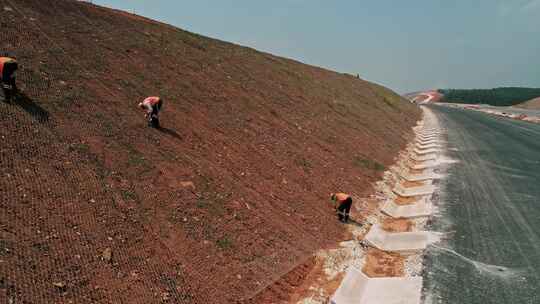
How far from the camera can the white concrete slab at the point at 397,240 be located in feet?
39.1

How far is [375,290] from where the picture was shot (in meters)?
9.43

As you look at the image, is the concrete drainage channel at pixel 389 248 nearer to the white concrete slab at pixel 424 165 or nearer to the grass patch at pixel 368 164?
the grass patch at pixel 368 164

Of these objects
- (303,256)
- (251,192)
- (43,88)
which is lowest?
(303,256)

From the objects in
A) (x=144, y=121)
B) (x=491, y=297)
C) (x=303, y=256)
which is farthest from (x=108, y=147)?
(x=491, y=297)

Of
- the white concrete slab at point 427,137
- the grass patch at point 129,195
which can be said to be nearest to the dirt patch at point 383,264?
the grass patch at point 129,195

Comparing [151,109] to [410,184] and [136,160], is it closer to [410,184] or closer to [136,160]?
[136,160]

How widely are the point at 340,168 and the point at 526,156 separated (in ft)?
59.6

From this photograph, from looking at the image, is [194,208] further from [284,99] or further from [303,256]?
[284,99]

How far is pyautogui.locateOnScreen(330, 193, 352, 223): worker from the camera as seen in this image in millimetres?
12484

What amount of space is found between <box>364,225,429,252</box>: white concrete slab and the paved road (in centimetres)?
61

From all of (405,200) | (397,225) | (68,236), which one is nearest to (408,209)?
(405,200)

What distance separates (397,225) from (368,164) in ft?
20.2

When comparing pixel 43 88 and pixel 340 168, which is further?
pixel 340 168

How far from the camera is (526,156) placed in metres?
26.8
